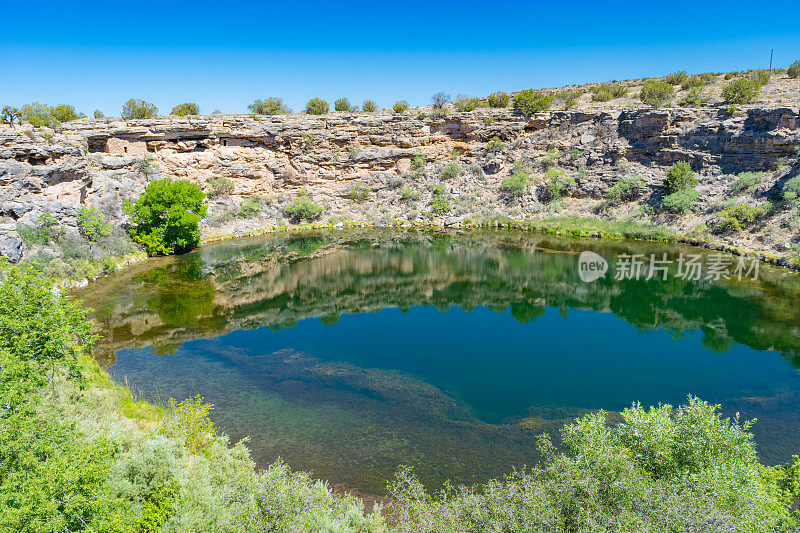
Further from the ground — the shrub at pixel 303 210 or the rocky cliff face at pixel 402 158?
the rocky cliff face at pixel 402 158

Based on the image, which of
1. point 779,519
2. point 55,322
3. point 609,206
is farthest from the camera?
point 609,206

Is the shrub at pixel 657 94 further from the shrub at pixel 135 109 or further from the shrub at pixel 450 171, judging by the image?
the shrub at pixel 135 109

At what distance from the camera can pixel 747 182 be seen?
40.0m

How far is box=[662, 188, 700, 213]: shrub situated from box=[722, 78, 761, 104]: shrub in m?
14.8

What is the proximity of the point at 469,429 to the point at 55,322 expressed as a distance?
12.5m

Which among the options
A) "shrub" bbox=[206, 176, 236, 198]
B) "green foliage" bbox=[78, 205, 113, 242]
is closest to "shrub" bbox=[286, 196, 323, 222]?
"shrub" bbox=[206, 176, 236, 198]

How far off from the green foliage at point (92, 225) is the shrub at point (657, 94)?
6025 centimetres

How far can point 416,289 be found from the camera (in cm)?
2970

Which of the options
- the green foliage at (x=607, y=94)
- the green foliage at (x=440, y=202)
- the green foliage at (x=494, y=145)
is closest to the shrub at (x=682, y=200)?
the green foliage at (x=494, y=145)

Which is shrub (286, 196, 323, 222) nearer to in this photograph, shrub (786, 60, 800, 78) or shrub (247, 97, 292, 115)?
shrub (247, 97, 292, 115)

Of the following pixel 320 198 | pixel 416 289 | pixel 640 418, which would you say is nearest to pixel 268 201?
pixel 320 198

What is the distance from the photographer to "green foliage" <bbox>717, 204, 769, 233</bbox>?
3644cm

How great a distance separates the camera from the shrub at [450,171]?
5706cm

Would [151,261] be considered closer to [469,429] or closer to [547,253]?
[469,429]
